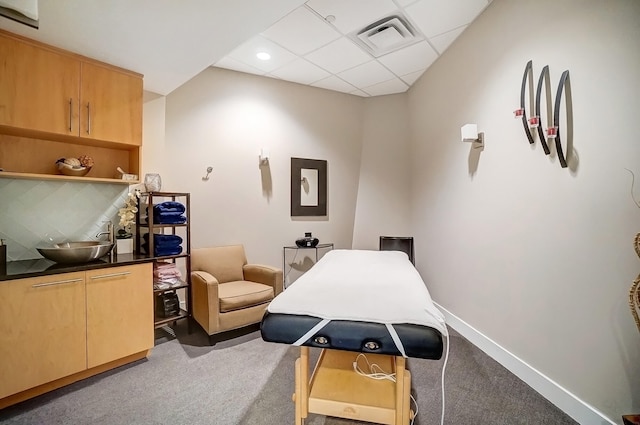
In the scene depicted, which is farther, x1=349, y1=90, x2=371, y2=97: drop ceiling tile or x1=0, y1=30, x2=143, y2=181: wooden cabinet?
x1=349, y1=90, x2=371, y2=97: drop ceiling tile

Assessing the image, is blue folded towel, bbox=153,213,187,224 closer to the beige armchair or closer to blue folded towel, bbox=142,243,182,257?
blue folded towel, bbox=142,243,182,257

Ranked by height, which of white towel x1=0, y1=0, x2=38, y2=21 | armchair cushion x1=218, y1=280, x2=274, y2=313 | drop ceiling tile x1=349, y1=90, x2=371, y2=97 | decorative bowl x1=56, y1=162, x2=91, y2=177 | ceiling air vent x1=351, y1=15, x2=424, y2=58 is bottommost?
armchair cushion x1=218, y1=280, x2=274, y2=313

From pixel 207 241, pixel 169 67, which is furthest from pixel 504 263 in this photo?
pixel 169 67

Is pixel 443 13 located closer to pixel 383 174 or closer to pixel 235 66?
pixel 383 174

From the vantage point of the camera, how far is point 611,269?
56.0 inches

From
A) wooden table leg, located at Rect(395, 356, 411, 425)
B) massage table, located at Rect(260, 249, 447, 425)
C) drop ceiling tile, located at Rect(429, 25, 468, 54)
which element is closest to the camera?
massage table, located at Rect(260, 249, 447, 425)

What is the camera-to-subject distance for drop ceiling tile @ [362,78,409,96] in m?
3.65

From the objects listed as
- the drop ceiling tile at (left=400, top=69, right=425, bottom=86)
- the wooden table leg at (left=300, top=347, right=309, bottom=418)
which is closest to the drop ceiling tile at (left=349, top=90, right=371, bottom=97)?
the drop ceiling tile at (left=400, top=69, right=425, bottom=86)

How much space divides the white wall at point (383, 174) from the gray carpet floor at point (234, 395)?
198 centimetres

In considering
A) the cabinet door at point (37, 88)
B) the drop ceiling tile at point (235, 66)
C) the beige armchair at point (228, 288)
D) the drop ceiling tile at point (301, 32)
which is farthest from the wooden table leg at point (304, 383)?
the drop ceiling tile at point (235, 66)

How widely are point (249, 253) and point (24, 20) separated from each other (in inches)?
102

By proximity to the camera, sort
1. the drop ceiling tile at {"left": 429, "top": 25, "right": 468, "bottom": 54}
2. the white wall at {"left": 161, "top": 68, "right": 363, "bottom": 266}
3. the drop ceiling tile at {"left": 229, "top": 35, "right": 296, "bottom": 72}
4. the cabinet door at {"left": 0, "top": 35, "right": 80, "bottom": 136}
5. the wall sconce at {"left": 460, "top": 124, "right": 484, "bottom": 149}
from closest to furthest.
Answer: the cabinet door at {"left": 0, "top": 35, "right": 80, "bottom": 136} < the wall sconce at {"left": 460, "top": 124, "right": 484, "bottom": 149} < the drop ceiling tile at {"left": 429, "top": 25, "right": 468, "bottom": 54} < the drop ceiling tile at {"left": 229, "top": 35, "right": 296, "bottom": 72} < the white wall at {"left": 161, "top": 68, "right": 363, "bottom": 266}

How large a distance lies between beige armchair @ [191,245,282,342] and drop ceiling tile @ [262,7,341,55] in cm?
221

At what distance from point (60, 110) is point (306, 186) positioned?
8.18ft
